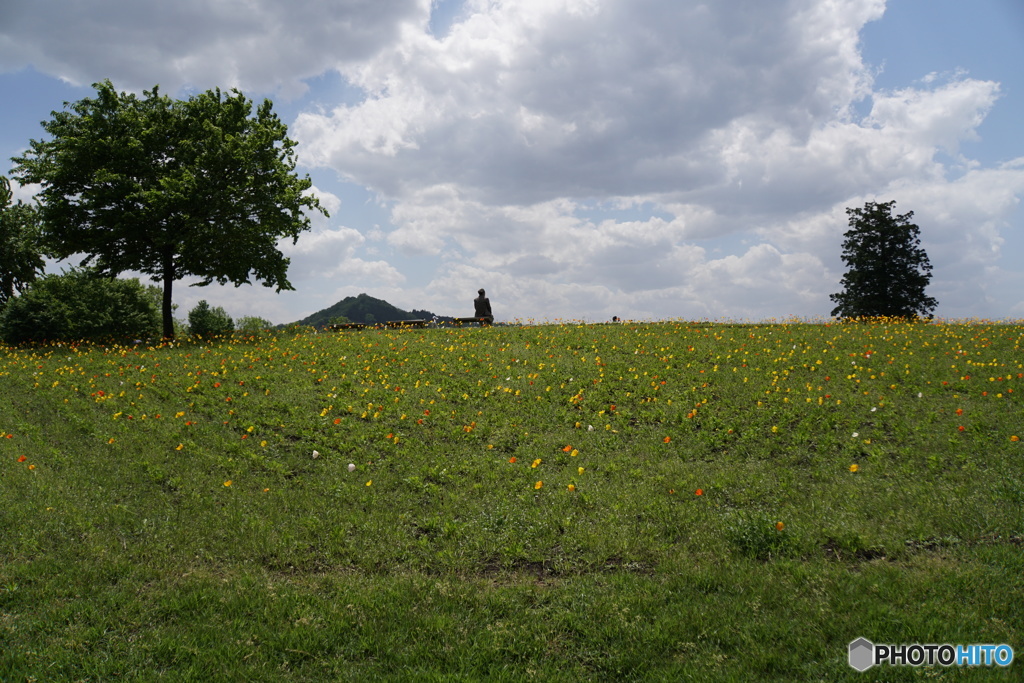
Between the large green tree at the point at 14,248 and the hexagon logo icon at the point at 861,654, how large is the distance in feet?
118

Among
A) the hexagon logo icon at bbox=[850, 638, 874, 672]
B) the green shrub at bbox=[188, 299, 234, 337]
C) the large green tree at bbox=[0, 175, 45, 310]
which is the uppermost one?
the large green tree at bbox=[0, 175, 45, 310]

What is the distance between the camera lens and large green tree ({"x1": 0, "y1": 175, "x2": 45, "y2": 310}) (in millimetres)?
29922

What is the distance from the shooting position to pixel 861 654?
4.91m

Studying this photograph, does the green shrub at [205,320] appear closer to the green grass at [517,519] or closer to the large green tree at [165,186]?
the large green tree at [165,186]

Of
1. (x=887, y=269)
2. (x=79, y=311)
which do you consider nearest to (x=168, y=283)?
(x=79, y=311)

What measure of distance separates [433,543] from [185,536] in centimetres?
327

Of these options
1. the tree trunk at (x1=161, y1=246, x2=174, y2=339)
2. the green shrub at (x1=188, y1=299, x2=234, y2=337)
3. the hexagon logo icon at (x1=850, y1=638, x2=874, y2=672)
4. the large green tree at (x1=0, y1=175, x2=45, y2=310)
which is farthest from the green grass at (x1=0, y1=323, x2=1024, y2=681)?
the large green tree at (x1=0, y1=175, x2=45, y2=310)

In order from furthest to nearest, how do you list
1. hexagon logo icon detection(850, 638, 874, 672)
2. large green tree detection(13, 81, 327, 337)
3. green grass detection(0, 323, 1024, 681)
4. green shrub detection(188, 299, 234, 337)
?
green shrub detection(188, 299, 234, 337)
large green tree detection(13, 81, 327, 337)
green grass detection(0, 323, 1024, 681)
hexagon logo icon detection(850, 638, 874, 672)

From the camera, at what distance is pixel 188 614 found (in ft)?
19.1

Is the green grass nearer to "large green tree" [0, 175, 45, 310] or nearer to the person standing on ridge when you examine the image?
the person standing on ridge

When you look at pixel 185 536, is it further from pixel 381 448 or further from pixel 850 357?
pixel 850 357

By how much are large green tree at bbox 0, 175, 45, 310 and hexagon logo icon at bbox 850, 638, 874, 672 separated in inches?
1415

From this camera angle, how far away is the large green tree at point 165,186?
70.5 ft

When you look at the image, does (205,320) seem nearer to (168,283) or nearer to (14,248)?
(168,283)
